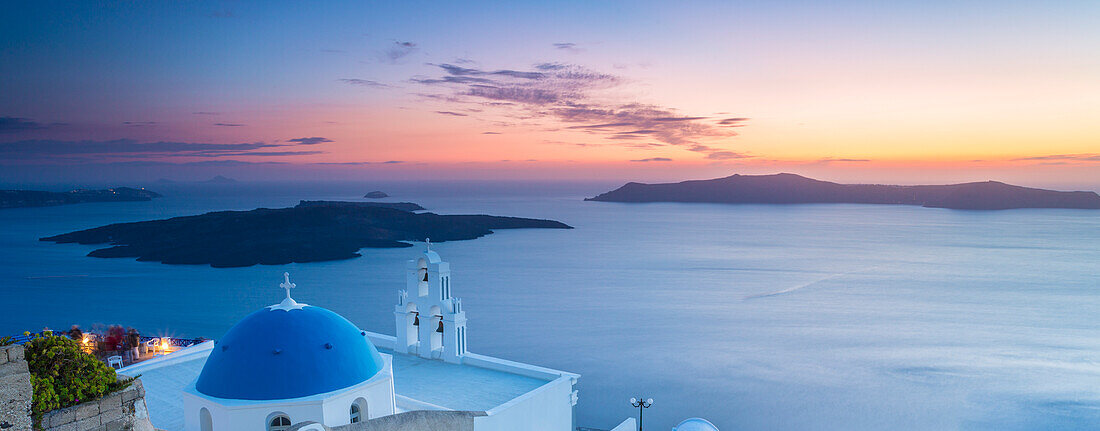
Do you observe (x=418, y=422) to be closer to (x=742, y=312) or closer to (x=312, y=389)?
(x=312, y=389)

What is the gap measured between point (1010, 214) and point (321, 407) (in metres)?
131

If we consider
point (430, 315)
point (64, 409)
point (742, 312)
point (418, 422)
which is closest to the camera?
point (64, 409)

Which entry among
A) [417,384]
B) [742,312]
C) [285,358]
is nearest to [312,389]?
[285,358]

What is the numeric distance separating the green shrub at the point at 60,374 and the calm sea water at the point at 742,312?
21847 millimetres

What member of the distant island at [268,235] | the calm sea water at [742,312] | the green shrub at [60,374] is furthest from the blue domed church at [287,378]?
the distant island at [268,235]

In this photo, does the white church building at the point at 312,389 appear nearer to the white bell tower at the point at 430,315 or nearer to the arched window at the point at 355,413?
the arched window at the point at 355,413

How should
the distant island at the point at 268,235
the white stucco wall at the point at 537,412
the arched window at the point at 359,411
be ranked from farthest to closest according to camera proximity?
the distant island at the point at 268,235 < the white stucco wall at the point at 537,412 < the arched window at the point at 359,411

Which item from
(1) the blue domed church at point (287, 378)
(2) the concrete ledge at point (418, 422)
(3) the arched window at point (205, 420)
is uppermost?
(2) the concrete ledge at point (418, 422)

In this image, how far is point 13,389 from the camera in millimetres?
3600

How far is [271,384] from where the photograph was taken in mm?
9031

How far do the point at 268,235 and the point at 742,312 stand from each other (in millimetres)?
49734

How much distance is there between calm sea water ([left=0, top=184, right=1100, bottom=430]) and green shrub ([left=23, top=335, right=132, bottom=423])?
21.8m

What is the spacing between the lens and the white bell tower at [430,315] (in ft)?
47.4

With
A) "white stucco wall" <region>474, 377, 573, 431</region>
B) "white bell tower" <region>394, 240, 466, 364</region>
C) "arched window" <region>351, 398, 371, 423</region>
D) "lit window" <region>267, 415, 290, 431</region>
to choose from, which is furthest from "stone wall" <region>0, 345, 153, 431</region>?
"white bell tower" <region>394, 240, 466, 364</region>
